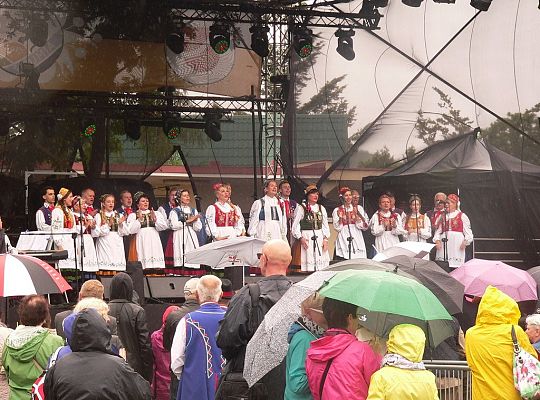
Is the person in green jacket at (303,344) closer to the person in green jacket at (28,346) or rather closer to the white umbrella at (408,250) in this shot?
the person in green jacket at (28,346)

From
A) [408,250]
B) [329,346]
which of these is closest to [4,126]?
[408,250]

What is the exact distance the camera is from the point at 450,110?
14.7 meters

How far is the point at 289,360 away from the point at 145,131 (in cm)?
1391

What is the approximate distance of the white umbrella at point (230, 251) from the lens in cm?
1258

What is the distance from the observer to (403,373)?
4.02m

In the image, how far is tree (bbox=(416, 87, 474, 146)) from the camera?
47.6 feet

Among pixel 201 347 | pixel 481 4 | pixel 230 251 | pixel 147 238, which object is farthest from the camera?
pixel 147 238

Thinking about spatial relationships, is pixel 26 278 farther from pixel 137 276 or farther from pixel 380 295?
pixel 137 276

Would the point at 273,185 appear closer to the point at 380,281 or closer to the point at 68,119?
the point at 68,119

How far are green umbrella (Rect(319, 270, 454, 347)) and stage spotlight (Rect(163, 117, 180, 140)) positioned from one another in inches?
525

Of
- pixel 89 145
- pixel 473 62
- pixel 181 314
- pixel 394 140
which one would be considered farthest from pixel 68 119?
pixel 181 314

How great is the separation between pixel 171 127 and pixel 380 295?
1378cm

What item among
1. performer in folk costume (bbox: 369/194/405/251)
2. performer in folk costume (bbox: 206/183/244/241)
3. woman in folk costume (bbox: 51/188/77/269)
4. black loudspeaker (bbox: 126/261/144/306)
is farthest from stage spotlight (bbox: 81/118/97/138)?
performer in folk costume (bbox: 369/194/405/251)

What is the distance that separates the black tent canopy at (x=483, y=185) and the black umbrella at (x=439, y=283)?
6.45 m
